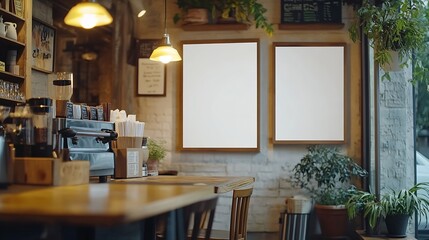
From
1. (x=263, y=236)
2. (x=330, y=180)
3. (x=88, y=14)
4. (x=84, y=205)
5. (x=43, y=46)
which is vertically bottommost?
(x=263, y=236)

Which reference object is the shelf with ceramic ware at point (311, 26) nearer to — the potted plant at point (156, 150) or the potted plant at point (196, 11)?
the potted plant at point (196, 11)

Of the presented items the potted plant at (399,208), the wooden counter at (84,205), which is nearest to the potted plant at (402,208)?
the potted plant at (399,208)

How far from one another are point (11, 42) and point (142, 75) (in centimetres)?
169

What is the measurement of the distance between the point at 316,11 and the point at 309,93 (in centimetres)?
80

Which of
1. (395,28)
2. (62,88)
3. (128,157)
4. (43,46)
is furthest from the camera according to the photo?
(43,46)

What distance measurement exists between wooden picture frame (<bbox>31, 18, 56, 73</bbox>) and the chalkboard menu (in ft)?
7.63

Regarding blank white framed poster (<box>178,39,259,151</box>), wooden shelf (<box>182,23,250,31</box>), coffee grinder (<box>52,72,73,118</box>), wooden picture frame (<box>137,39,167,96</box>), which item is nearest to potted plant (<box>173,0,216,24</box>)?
wooden shelf (<box>182,23,250,31</box>)

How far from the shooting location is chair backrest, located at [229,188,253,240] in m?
3.49

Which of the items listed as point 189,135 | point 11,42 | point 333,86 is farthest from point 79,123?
point 333,86

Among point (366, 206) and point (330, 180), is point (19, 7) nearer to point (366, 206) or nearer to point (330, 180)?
point (330, 180)

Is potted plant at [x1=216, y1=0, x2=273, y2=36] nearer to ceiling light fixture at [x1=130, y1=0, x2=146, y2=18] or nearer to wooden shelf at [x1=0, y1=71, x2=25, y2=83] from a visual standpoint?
ceiling light fixture at [x1=130, y1=0, x2=146, y2=18]

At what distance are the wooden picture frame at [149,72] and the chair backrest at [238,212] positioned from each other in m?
2.49

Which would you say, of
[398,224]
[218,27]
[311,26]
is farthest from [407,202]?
[218,27]

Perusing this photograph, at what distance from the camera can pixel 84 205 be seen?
1.55 meters
